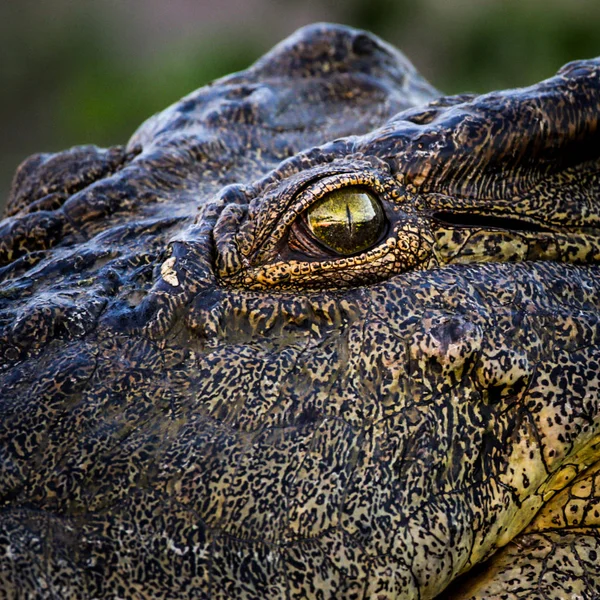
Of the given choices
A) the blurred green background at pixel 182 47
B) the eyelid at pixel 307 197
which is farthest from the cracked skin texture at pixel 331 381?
the blurred green background at pixel 182 47

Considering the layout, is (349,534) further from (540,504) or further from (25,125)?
(25,125)

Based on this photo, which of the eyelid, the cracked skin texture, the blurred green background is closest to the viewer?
the cracked skin texture

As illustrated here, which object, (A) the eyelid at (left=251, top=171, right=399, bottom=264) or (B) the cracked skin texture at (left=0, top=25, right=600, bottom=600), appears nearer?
(B) the cracked skin texture at (left=0, top=25, right=600, bottom=600)

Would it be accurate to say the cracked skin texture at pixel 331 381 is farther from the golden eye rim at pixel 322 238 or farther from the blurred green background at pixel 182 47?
the blurred green background at pixel 182 47

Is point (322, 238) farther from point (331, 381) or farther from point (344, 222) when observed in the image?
point (331, 381)

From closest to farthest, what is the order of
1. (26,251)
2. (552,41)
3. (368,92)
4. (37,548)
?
(37,548)
(26,251)
(368,92)
(552,41)

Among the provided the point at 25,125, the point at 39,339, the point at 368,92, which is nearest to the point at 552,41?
the point at 368,92

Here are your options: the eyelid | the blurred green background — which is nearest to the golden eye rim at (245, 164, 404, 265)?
the eyelid

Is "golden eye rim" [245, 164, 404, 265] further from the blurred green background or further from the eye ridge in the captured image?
the blurred green background
